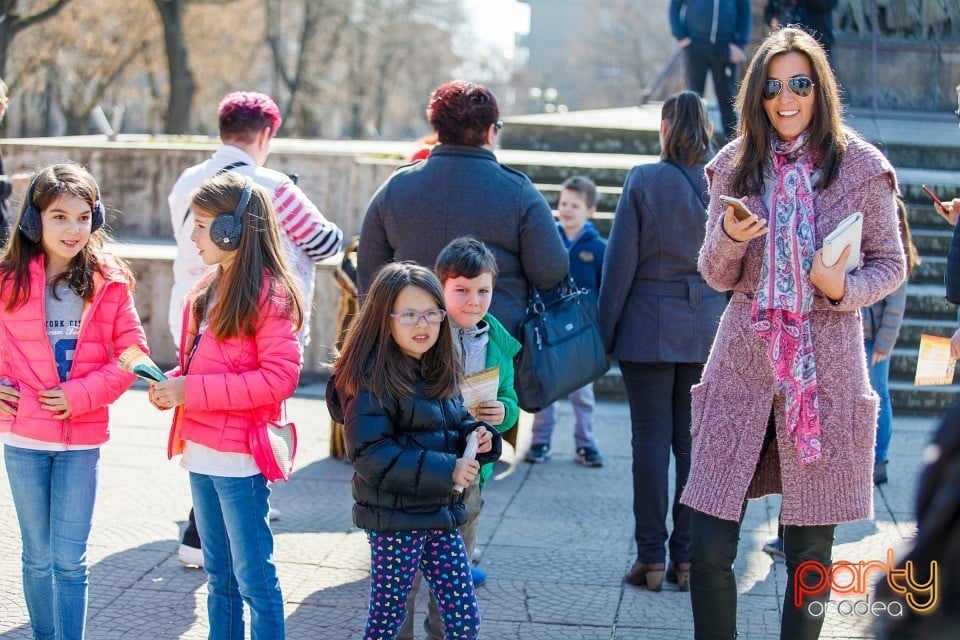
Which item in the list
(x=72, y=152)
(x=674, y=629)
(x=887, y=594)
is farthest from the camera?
(x=72, y=152)

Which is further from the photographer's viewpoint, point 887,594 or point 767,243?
point 767,243

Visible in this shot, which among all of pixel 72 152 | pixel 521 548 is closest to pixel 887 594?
pixel 521 548

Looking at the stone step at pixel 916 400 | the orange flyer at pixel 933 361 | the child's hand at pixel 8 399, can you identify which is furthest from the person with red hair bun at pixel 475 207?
the stone step at pixel 916 400

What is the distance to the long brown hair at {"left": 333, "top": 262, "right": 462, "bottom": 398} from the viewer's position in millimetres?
3354

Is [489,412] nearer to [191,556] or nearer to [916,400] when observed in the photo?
[191,556]

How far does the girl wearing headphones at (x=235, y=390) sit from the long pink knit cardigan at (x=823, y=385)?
1.31m

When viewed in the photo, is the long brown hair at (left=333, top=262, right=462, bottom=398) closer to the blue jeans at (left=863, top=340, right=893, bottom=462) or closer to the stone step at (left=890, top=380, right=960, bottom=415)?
the blue jeans at (left=863, top=340, right=893, bottom=462)

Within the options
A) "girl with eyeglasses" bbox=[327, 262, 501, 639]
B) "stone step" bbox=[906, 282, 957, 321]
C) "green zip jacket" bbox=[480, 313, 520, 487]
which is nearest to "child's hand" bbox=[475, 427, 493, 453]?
"girl with eyeglasses" bbox=[327, 262, 501, 639]

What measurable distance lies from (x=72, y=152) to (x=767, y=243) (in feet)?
30.7

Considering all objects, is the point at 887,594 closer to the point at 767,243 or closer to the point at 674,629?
the point at 767,243

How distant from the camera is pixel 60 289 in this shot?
3.74m

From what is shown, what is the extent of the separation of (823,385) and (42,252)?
2475mm

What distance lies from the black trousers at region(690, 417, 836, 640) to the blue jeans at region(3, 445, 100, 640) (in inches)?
75.2

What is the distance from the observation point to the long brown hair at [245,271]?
3539mm
